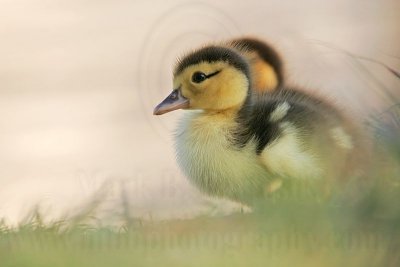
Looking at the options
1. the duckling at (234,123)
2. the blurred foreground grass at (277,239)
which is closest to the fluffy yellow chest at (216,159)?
the duckling at (234,123)

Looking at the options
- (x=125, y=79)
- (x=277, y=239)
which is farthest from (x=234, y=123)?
(x=125, y=79)

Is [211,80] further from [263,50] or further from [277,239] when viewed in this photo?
[277,239]

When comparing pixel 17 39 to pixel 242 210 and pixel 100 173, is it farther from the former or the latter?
pixel 242 210

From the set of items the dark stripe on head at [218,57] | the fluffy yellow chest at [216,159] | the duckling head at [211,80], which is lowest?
the fluffy yellow chest at [216,159]

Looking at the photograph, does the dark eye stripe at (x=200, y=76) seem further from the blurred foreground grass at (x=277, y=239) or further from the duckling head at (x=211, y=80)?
the blurred foreground grass at (x=277, y=239)

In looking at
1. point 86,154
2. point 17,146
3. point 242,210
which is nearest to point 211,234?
Result: point 242,210

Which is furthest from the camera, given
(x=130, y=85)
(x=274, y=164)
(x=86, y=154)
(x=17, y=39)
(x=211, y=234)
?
(x=17, y=39)

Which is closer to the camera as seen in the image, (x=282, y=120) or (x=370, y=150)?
(x=370, y=150)
